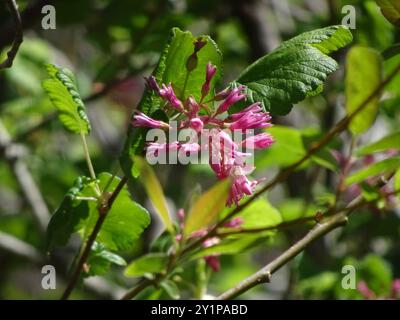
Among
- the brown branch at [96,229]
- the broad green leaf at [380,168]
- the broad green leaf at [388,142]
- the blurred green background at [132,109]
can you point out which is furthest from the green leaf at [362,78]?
the blurred green background at [132,109]

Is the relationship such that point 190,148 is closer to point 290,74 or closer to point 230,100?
point 230,100

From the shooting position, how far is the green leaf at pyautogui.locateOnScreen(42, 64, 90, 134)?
4.03 ft

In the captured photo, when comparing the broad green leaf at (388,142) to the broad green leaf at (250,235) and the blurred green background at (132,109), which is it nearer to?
the broad green leaf at (250,235)

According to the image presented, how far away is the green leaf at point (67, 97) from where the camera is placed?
1228 millimetres

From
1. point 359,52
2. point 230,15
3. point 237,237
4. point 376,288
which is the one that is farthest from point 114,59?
point 359,52

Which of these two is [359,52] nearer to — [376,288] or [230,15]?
[376,288]

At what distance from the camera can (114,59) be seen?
246 centimetres

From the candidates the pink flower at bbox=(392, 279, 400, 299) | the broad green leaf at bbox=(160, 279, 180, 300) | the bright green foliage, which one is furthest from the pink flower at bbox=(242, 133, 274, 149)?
the pink flower at bbox=(392, 279, 400, 299)

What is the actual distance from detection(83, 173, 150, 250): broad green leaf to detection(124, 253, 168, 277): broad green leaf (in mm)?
99

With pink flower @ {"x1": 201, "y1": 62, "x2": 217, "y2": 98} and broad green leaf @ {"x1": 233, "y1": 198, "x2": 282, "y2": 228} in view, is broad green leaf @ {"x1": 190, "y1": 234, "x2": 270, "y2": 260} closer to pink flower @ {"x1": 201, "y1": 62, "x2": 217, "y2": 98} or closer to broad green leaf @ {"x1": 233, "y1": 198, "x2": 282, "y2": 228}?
broad green leaf @ {"x1": 233, "y1": 198, "x2": 282, "y2": 228}

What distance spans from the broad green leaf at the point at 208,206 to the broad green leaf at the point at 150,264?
254 mm

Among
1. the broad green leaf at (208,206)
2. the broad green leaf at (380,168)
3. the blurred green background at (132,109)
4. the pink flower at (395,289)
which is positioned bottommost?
the broad green leaf at (208,206)

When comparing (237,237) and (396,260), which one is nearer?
(237,237)
